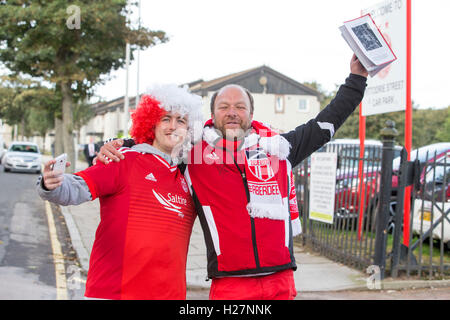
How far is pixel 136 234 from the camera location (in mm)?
2508

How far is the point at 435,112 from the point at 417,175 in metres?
52.9

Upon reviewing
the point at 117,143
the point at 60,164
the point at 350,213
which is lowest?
the point at 350,213

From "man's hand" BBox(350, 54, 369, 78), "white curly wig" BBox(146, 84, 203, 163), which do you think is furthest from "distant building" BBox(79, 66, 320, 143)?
"white curly wig" BBox(146, 84, 203, 163)

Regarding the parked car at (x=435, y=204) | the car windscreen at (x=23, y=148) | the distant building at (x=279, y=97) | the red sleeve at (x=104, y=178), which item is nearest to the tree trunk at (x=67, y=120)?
the car windscreen at (x=23, y=148)

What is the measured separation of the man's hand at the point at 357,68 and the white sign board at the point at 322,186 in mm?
4701

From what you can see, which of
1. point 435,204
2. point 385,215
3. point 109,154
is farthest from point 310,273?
point 109,154

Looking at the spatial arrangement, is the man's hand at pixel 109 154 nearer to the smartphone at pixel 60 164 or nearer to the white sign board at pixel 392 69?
the smartphone at pixel 60 164

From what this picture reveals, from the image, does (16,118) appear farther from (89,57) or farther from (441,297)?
(441,297)

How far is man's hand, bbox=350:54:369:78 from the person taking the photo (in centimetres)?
303

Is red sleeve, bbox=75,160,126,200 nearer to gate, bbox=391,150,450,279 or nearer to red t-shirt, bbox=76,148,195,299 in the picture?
red t-shirt, bbox=76,148,195,299

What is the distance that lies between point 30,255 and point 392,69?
6047 millimetres

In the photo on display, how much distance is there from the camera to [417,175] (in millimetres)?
6387

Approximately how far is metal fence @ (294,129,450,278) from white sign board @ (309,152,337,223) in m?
0.10

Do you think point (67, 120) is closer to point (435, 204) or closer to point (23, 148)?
point (23, 148)
